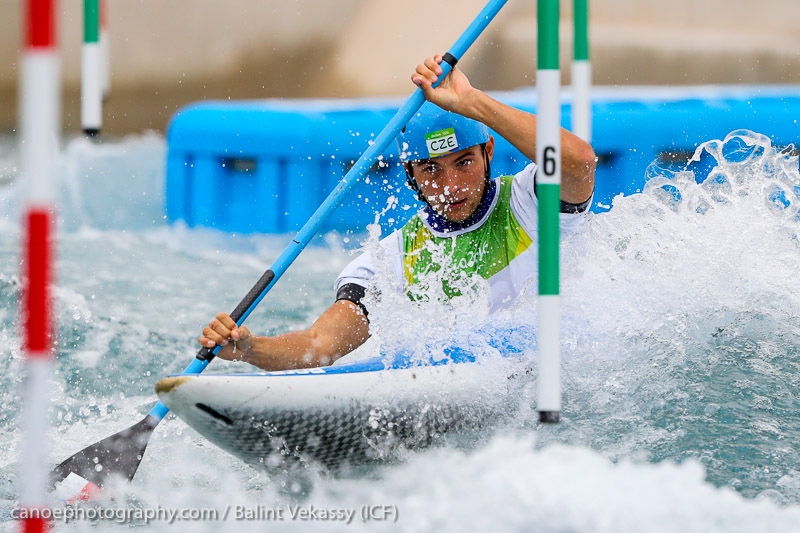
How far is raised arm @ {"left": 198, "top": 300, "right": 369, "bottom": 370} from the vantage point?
3.02 m

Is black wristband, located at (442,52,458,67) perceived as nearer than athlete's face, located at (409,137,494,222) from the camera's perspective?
Yes

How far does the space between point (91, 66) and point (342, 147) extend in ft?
7.99

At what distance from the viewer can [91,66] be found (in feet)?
15.1

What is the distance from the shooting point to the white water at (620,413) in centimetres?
262

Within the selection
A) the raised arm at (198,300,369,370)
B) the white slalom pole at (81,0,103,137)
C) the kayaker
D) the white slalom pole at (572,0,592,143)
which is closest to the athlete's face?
the kayaker

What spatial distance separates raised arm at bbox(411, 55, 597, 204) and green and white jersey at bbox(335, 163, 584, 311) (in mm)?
185

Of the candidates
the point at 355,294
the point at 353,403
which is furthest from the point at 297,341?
the point at 353,403

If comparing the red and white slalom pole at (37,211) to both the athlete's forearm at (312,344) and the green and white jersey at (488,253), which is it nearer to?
the athlete's forearm at (312,344)

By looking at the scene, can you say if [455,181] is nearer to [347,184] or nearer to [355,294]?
[347,184]

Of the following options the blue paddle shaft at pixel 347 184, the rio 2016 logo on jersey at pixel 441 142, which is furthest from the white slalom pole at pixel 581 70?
the rio 2016 logo on jersey at pixel 441 142

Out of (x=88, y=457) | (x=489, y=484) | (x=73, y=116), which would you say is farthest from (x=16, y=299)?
(x=73, y=116)

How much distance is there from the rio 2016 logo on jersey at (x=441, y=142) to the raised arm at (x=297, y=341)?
551 millimetres

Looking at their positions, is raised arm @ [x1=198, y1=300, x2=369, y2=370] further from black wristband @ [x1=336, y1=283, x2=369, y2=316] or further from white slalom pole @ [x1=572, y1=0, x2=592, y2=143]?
white slalom pole @ [x1=572, y1=0, x2=592, y2=143]

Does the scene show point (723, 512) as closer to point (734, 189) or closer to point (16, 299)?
point (734, 189)
